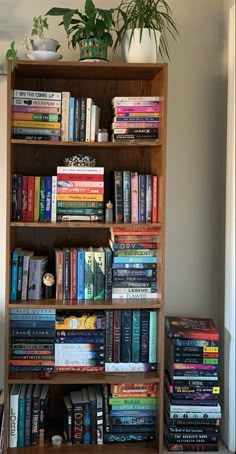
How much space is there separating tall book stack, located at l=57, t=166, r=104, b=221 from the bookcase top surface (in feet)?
1.38

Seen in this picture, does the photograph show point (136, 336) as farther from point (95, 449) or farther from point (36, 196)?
point (36, 196)

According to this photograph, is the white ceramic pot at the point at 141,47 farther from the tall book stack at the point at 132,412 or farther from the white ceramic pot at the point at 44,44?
the tall book stack at the point at 132,412

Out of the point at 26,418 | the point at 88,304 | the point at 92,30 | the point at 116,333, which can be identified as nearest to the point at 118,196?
the point at 88,304

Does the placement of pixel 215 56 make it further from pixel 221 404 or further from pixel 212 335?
pixel 221 404

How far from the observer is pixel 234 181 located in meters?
2.41

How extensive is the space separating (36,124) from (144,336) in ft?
3.37

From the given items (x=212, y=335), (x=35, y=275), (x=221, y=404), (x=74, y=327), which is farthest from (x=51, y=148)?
(x=221, y=404)

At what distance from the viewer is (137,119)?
234 cm

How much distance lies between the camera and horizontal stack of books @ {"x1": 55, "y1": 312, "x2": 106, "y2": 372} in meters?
2.37

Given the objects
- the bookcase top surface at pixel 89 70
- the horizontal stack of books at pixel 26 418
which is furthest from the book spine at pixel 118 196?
the horizontal stack of books at pixel 26 418

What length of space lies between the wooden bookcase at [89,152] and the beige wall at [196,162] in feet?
0.62

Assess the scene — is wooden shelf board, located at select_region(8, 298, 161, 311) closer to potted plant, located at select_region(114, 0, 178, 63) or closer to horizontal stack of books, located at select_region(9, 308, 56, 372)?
horizontal stack of books, located at select_region(9, 308, 56, 372)

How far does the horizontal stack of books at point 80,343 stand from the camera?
2.37m

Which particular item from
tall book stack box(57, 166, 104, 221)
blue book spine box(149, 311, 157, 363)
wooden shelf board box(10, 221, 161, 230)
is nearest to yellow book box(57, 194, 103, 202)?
tall book stack box(57, 166, 104, 221)
